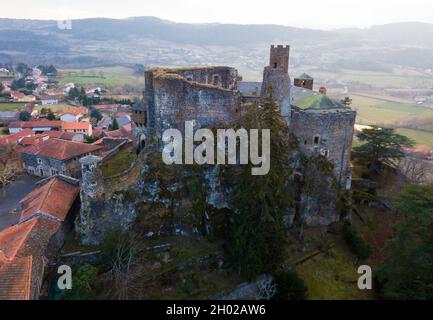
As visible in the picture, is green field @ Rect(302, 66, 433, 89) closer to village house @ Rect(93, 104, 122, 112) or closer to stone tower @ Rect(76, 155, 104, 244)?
village house @ Rect(93, 104, 122, 112)

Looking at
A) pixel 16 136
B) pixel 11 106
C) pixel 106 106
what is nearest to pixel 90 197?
pixel 16 136

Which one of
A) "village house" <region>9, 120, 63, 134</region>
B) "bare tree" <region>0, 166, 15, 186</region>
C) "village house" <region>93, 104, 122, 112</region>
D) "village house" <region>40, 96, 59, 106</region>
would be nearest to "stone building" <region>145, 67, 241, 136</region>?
"bare tree" <region>0, 166, 15, 186</region>

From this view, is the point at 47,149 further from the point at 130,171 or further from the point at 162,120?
the point at 162,120

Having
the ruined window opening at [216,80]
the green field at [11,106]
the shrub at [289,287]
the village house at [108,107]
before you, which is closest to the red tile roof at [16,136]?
the green field at [11,106]

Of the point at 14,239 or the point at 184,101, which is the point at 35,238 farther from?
the point at 184,101

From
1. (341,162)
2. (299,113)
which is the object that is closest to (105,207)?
(299,113)

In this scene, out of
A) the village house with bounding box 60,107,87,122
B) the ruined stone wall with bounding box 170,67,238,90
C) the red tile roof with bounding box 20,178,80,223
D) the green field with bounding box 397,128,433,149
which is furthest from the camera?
the village house with bounding box 60,107,87,122
